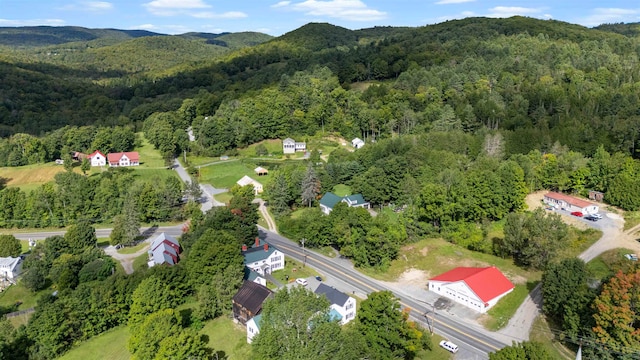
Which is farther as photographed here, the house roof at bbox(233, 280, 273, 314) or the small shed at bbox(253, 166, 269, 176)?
the small shed at bbox(253, 166, 269, 176)

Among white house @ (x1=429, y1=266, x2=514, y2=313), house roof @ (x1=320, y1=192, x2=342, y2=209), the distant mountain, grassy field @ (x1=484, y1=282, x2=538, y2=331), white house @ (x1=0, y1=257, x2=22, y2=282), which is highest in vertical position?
the distant mountain

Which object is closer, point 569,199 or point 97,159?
point 569,199

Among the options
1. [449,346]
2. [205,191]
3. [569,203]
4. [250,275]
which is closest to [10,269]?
[250,275]

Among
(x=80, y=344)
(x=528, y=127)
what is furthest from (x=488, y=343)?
(x=528, y=127)

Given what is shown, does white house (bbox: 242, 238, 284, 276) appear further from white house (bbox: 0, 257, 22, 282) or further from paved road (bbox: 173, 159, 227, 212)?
white house (bbox: 0, 257, 22, 282)

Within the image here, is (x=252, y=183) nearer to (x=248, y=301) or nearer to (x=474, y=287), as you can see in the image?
(x=248, y=301)

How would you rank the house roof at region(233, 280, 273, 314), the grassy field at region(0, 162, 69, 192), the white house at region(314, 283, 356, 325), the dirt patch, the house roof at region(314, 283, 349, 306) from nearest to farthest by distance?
the house roof at region(233, 280, 273, 314) → the white house at region(314, 283, 356, 325) → the house roof at region(314, 283, 349, 306) → the dirt patch → the grassy field at region(0, 162, 69, 192)

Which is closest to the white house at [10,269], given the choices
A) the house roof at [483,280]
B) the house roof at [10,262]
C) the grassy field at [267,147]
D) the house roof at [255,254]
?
the house roof at [10,262]

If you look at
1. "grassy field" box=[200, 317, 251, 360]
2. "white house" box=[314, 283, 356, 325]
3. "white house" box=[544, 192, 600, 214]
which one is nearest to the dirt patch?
"white house" box=[314, 283, 356, 325]
